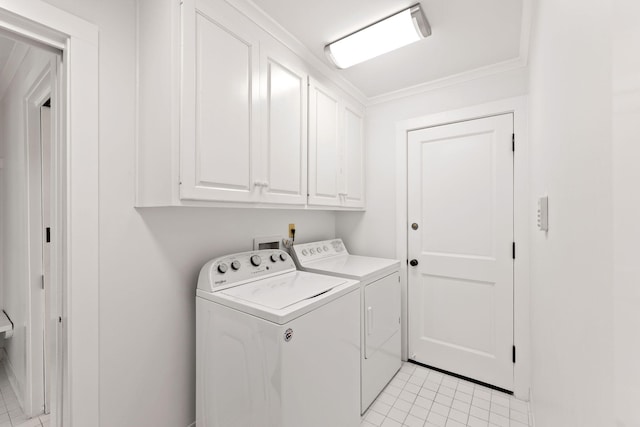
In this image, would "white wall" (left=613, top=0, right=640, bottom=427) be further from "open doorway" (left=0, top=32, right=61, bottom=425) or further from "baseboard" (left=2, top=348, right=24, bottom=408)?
"baseboard" (left=2, top=348, right=24, bottom=408)

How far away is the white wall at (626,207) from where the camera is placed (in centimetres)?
30

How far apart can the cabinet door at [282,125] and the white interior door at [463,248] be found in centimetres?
110

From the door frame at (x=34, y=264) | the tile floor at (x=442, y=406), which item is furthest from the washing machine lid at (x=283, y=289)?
the door frame at (x=34, y=264)

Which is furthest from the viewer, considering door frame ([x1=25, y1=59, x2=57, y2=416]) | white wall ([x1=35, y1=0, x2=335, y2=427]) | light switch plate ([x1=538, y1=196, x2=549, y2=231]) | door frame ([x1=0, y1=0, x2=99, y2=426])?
door frame ([x1=25, y1=59, x2=57, y2=416])

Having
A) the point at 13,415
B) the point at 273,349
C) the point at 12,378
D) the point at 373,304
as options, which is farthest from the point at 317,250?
the point at 12,378

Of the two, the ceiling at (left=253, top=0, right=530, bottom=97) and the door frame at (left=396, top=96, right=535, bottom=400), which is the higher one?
the ceiling at (left=253, top=0, right=530, bottom=97)

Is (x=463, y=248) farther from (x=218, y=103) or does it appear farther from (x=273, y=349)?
(x=218, y=103)

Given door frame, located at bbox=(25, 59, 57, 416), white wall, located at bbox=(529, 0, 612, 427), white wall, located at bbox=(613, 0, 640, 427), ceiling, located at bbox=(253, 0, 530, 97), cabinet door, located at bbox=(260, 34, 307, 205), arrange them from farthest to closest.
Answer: door frame, located at bbox=(25, 59, 57, 416)
cabinet door, located at bbox=(260, 34, 307, 205)
ceiling, located at bbox=(253, 0, 530, 97)
white wall, located at bbox=(529, 0, 612, 427)
white wall, located at bbox=(613, 0, 640, 427)

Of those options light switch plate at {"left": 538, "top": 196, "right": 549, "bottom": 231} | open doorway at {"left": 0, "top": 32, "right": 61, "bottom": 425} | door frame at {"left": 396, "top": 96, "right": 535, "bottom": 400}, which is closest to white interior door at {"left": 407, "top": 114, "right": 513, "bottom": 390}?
door frame at {"left": 396, "top": 96, "right": 535, "bottom": 400}

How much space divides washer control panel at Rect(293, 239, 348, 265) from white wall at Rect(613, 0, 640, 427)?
6.12 ft

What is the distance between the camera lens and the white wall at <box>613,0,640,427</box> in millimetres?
303

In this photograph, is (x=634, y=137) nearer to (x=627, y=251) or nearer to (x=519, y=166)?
(x=627, y=251)

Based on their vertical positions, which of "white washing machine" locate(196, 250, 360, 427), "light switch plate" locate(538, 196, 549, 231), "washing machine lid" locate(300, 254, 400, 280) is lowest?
"white washing machine" locate(196, 250, 360, 427)

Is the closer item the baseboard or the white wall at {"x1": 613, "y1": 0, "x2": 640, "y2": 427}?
the white wall at {"x1": 613, "y1": 0, "x2": 640, "y2": 427}
